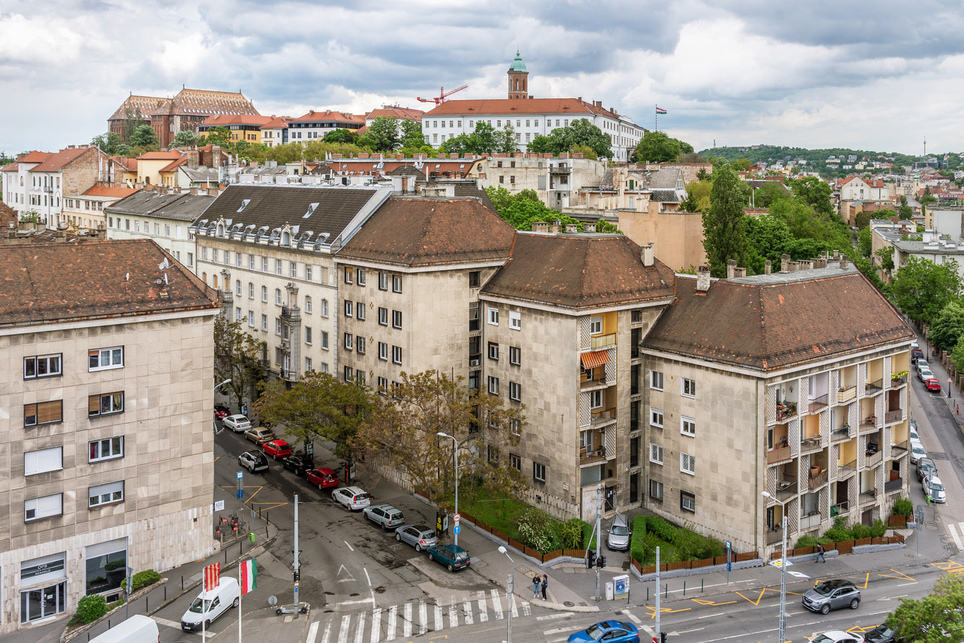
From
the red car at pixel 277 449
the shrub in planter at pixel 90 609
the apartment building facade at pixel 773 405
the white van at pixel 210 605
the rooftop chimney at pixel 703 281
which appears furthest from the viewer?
the red car at pixel 277 449

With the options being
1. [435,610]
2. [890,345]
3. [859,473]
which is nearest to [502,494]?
[435,610]

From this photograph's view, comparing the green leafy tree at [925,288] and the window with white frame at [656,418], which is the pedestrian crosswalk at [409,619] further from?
the green leafy tree at [925,288]

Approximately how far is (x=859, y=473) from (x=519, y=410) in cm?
2423

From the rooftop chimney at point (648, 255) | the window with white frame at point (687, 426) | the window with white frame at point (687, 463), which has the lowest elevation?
the window with white frame at point (687, 463)

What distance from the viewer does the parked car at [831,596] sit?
47.8m

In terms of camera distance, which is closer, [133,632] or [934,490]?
[133,632]

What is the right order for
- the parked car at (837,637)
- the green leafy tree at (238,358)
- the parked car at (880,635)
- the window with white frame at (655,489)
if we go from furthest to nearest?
the green leafy tree at (238,358) → the window with white frame at (655,489) → the parked car at (880,635) → the parked car at (837,637)

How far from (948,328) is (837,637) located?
270ft

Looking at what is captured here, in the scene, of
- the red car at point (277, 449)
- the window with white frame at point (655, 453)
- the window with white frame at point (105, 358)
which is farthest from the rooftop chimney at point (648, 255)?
the window with white frame at point (105, 358)

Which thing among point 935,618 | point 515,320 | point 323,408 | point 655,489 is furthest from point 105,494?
point 935,618

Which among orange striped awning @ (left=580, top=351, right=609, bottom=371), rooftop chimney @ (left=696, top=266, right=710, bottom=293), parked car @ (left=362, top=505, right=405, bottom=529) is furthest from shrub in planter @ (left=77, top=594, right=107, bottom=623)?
rooftop chimney @ (left=696, top=266, right=710, bottom=293)

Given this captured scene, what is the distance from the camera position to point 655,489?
60.9 metres

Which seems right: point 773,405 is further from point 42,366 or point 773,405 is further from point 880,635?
point 42,366

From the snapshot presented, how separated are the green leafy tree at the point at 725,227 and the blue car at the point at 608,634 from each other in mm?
55206
